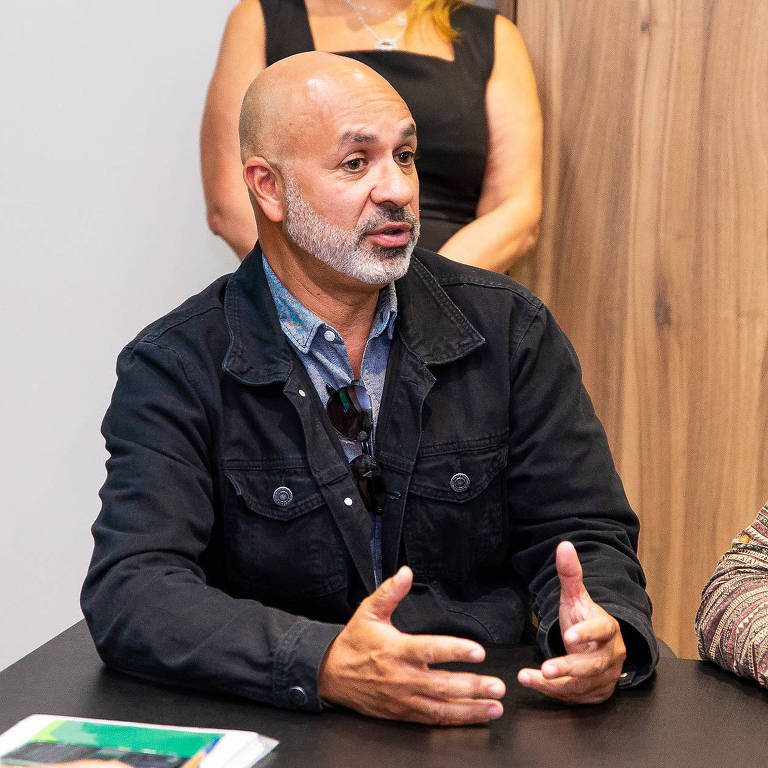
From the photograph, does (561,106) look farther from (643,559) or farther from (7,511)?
(7,511)

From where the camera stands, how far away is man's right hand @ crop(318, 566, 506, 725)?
1021 millimetres

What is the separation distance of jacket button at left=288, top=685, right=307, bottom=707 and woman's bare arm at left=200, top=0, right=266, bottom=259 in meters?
1.13

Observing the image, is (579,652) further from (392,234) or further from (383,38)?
(383,38)

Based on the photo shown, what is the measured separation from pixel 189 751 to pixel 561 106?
171 centimetres

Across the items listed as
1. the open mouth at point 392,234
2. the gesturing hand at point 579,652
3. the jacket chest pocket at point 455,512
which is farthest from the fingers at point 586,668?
the open mouth at point 392,234

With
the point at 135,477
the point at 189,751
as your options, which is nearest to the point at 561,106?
the point at 135,477

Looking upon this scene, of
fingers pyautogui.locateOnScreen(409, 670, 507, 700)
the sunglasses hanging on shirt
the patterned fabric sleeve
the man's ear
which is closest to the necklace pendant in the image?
the man's ear

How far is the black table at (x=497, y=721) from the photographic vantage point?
3.13 feet

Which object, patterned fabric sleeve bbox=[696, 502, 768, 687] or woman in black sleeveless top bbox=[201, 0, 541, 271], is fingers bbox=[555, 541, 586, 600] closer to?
patterned fabric sleeve bbox=[696, 502, 768, 687]

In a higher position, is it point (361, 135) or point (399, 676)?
point (361, 135)

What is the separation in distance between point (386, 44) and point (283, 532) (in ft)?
3.58

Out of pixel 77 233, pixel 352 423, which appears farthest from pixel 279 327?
pixel 77 233

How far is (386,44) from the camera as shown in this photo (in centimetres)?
209

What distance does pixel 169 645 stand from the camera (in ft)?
3.75
